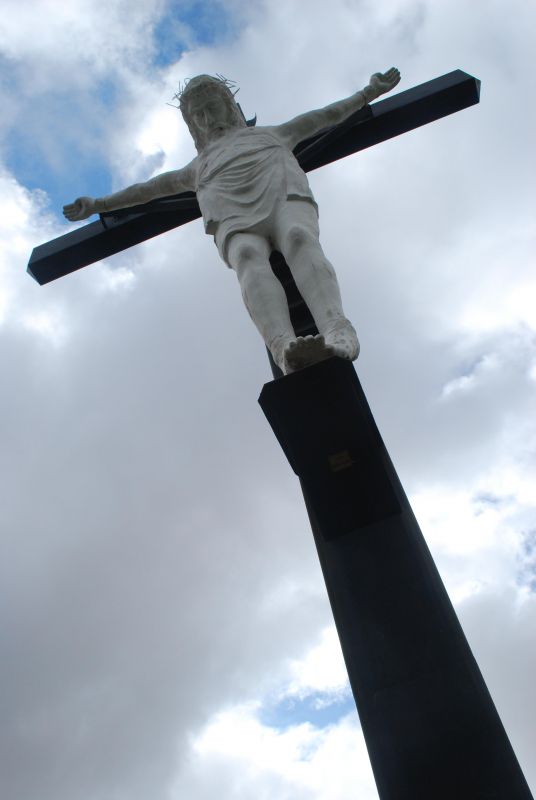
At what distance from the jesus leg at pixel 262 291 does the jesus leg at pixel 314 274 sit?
13cm

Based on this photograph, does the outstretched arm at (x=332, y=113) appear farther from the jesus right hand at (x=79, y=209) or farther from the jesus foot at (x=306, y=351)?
the jesus foot at (x=306, y=351)

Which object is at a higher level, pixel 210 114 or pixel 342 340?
pixel 210 114

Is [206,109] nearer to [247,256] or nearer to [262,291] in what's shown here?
[247,256]

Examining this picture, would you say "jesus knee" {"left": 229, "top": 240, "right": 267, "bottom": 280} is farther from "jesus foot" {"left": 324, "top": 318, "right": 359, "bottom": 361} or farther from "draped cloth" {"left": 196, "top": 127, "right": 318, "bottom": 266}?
→ "jesus foot" {"left": 324, "top": 318, "right": 359, "bottom": 361}

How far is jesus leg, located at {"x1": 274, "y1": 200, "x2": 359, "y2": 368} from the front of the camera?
3906 millimetres

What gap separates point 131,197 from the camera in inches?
255

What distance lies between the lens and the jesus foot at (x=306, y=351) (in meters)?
3.51

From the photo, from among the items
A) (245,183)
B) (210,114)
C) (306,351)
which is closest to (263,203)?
(245,183)

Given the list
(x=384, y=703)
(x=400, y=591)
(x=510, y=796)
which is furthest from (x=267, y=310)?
(x=510, y=796)

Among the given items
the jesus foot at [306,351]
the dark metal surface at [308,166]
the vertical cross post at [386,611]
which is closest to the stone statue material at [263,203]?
the jesus foot at [306,351]

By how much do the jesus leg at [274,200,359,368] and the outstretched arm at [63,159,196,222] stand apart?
5.34 ft

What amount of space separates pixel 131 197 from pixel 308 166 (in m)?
1.63

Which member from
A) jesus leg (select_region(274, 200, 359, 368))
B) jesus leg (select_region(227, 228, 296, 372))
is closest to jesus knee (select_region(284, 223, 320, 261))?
jesus leg (select_region(274, 200, 359, 368))

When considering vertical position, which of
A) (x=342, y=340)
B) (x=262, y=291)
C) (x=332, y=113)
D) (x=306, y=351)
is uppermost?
(x=332, y=113)
